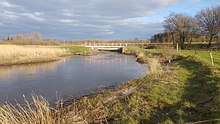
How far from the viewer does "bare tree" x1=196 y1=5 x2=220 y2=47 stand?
6069 centimetres

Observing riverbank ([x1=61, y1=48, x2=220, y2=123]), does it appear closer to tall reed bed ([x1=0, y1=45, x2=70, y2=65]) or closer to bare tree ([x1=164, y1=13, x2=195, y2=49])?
tall reed bed ([x1=0, y1=45, x2=70, y2=65])

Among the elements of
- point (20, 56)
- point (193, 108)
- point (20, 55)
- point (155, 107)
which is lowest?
point (155, 107)

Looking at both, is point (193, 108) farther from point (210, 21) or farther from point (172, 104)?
point (210, 21)

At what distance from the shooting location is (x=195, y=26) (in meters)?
67.4

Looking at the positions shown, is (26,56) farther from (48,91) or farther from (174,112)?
(174,112)

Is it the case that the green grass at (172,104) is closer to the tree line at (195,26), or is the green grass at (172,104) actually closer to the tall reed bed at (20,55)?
the tall reed bed at (20,55)

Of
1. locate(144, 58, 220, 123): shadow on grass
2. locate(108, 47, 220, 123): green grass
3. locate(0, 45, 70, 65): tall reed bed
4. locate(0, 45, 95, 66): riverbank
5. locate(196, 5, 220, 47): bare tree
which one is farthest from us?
locate(196, 5, 220, 47): bare tree

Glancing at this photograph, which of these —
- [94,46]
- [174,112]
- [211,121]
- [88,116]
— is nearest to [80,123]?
[88,116]

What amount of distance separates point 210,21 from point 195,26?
5.32 meters

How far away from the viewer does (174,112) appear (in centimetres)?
1027

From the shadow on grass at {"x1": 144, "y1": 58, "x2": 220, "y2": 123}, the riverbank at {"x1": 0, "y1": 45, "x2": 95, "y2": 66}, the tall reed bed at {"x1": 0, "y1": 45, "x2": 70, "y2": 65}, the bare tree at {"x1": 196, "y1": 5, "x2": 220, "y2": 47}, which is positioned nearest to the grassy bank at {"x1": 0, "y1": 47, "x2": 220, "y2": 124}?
the shadow on grass at {"x1": 144, "y1": 58, "x2": 220, "y2": 123}

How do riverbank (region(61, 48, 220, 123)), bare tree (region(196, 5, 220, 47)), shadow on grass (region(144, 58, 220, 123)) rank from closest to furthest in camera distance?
shadow on grass (region(144, 58, 220, 123)) < riverbank (region(61, 48, 220, 123)) < bare tree (region(196, 5, 220, 47))

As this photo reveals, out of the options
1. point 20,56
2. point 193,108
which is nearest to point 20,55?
point 20,56

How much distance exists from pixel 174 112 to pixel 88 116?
3.03 metres
